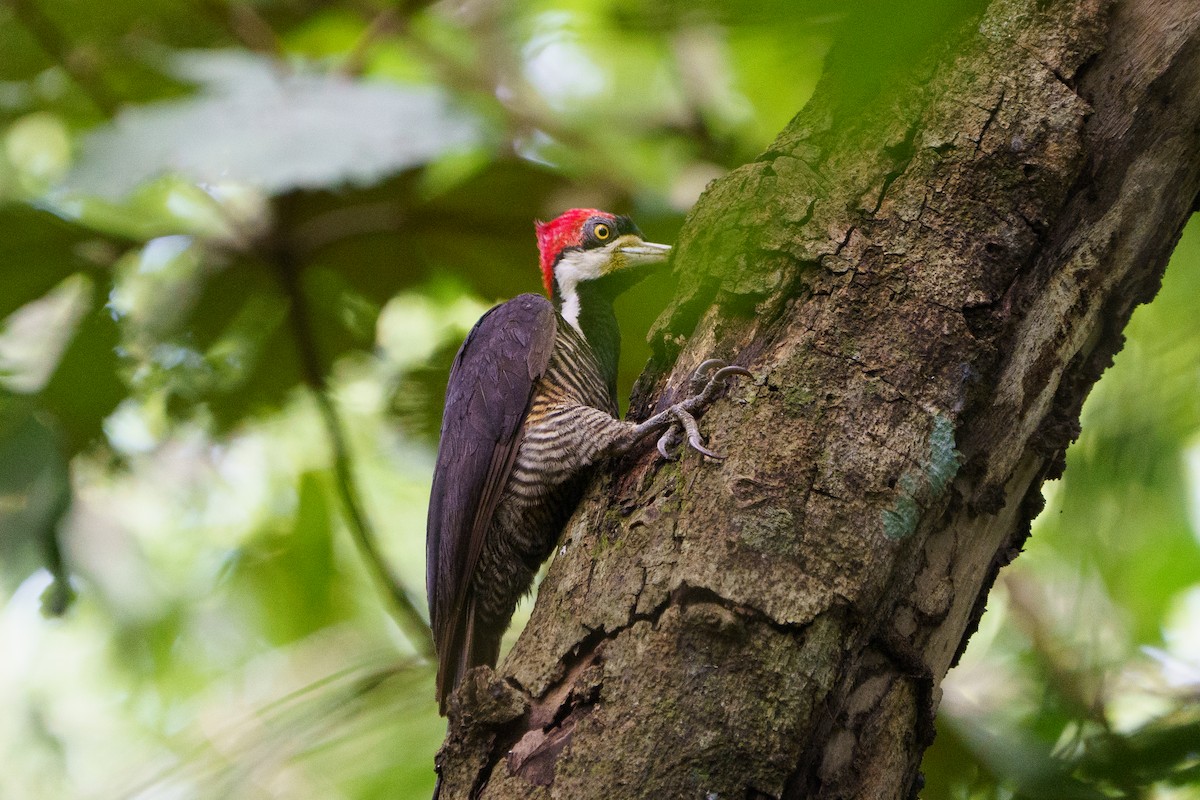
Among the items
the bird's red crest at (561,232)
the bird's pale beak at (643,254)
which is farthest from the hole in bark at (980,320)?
the bird's red crest at (561,232)

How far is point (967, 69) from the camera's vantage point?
7.06 ft

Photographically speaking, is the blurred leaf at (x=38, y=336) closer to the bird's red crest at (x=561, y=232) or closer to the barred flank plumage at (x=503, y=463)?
the barred flank plumage at (x=503, y=463)

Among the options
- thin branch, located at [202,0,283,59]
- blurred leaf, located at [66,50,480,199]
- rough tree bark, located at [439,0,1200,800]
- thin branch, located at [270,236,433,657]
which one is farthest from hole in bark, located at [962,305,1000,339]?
thin branch, located at [202,0,283,59]

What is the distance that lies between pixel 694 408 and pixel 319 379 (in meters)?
2.14

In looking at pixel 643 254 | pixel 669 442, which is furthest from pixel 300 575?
pixel 669 442

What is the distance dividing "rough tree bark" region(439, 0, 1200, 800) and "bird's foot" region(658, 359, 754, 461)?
0.18 ft

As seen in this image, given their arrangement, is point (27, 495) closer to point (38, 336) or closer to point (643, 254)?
point (38, 336)

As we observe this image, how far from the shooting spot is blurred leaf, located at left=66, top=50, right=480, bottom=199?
2.40m

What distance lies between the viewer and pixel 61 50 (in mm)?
3500

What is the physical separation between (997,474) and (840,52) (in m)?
1.50

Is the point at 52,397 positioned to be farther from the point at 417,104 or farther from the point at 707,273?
the point at 707,273

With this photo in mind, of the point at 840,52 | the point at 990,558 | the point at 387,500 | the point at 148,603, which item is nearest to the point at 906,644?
the point at 990,558

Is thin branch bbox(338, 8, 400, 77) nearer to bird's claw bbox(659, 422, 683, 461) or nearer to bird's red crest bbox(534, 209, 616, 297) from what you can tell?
bird's red crest bbox(534, 209, 616, 297)

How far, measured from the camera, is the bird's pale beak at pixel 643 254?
13.0 ft
